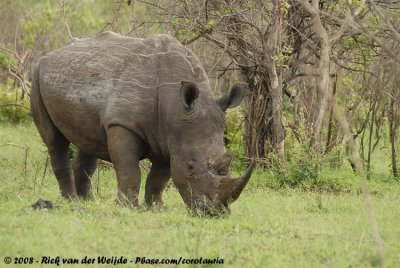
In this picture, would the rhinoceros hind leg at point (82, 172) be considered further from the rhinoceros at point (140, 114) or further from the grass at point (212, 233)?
the grass at point (212, 233)

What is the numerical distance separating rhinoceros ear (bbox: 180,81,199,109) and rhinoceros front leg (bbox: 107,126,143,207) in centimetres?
76

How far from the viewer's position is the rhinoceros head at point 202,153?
796cm

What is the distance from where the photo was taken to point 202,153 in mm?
8227

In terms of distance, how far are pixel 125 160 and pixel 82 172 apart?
5.73 ft

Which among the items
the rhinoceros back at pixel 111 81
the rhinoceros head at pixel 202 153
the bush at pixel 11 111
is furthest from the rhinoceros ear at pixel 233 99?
the bush at pixel 11 111

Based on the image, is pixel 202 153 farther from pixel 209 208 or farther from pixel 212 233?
pixel 212 233

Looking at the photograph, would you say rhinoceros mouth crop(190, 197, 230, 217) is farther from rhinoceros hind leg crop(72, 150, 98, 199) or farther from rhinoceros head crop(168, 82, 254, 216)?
rhinoceros hind leg crop(72, 150, 98, 199)

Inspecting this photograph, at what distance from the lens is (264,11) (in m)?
12.4

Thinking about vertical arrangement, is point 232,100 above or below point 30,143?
above

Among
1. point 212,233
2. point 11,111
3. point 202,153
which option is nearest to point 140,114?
point 202,153

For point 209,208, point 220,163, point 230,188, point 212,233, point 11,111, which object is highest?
point 220,163

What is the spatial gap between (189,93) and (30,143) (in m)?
9.34

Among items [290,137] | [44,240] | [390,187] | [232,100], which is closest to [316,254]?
[44,240]

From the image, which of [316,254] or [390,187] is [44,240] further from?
[390,187]
